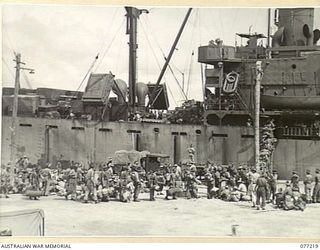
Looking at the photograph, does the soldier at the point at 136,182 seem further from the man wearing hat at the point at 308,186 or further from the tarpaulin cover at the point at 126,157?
the man wearing hat at the point at 308,186

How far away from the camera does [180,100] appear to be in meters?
6.31

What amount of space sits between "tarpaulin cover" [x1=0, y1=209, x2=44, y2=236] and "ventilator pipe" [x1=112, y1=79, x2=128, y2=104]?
2.64 meters

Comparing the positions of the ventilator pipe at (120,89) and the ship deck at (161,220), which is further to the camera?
the ventilator pipe at (120,89)

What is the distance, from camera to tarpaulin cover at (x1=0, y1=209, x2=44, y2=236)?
400cm

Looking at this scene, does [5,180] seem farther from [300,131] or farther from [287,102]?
[287,102]

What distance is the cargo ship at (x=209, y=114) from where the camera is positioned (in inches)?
249

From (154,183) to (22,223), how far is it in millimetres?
1632

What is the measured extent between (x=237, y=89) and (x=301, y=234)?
171 inches

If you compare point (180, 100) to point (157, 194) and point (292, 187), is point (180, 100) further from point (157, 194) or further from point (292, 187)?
point (292, 187)

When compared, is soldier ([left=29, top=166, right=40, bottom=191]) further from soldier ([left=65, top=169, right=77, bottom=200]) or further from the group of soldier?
soldier ([left=65, top=169, right=77, bottom=200])

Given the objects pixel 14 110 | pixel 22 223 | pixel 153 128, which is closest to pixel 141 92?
pixel 153 128

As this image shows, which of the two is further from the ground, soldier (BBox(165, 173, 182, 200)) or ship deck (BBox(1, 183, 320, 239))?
soldier (BBox(165, 173, 182, 200))

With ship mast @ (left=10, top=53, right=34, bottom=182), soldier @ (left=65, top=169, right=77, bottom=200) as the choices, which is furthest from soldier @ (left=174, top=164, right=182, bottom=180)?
ship mast @ (left=10, top=53, right=34, bottom=182)

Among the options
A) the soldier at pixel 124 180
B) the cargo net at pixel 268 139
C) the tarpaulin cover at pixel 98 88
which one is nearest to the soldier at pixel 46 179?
the soldier at pixel 124 180
